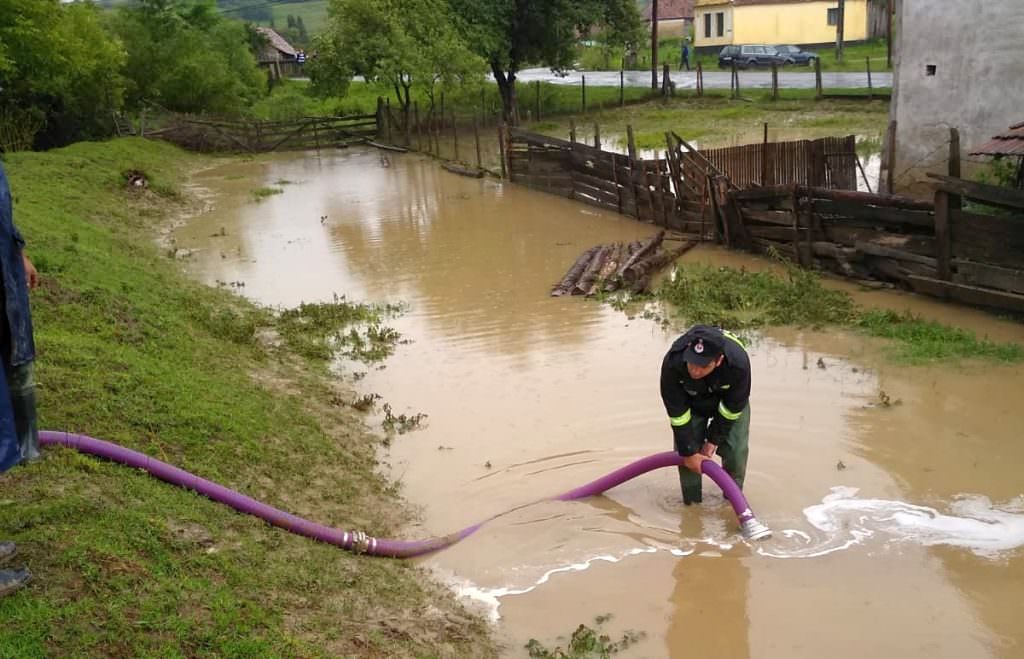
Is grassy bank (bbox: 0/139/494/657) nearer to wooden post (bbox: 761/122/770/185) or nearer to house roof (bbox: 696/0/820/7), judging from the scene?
wooden post (bbox: 761/122/770/185)

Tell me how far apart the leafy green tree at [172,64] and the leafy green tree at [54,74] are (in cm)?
261

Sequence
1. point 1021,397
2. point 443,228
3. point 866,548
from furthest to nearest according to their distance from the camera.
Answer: point 443,228
point 1021,397
point 866,548

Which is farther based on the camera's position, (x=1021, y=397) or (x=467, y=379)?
(x=467, y=379)

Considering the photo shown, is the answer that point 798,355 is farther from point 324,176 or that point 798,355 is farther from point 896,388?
point 324,176

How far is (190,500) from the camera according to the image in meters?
6.23

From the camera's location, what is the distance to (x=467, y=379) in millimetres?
10688

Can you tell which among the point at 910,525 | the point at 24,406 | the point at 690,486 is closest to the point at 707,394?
the point at 690,486

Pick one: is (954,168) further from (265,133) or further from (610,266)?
(265,133)

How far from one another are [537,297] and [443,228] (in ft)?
19.8

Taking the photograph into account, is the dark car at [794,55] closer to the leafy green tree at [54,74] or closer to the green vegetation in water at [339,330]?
the leafy green tree at [54,74]

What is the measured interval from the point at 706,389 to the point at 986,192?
6640 millimetres

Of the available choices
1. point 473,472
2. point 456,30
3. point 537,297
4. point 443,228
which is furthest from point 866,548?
point 456,30

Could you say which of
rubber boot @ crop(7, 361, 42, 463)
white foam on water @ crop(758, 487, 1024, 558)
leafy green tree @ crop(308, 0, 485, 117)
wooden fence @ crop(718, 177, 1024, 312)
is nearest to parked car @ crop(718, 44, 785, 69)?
leafy green tree @ crop(308, 0, 485, 117)

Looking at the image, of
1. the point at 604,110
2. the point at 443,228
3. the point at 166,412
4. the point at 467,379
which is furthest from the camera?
the point at 604,110
